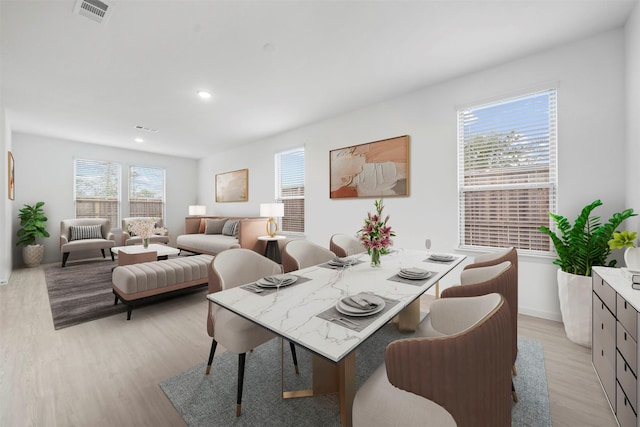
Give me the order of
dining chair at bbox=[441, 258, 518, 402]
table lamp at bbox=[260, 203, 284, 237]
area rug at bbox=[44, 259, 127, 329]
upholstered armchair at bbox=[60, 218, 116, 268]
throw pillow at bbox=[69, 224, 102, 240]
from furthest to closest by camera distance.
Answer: throw pillow at bbox=[69, 224, 102, 240] → upholstered armchair at bbox=[60, 218, 116, 268] → table lamp at bbox=[260, 203, 284, 237] → area rug at bbox=[44, 259, 127, 329] → dining chair at bbox=[441, 258, 518, 402]

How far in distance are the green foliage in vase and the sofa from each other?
14.4 feet

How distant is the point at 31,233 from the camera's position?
510 cm

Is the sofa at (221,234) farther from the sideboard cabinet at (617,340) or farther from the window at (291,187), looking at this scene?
the sideboard cabinet at (617,340)

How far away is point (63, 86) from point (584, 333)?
6.25 meters

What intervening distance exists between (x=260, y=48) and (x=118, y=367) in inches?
119

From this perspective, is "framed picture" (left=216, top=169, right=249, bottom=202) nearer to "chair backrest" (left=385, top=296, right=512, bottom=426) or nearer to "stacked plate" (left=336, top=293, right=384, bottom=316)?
"stacked plate" (left=336, top=293, right=384, bottom=316)

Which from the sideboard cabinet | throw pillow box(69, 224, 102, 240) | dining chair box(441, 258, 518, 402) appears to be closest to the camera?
the sideboard cabinet

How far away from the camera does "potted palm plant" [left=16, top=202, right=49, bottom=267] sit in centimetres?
505

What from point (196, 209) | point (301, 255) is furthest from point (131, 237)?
point (301, 255)

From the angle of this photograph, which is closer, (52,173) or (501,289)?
(501,289)

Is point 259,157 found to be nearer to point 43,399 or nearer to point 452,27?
point 452,27

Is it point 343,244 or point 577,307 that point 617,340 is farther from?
point 343,244

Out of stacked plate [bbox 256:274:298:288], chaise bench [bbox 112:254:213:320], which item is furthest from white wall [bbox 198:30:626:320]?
stacked plate [bbox 256:274:298:288]

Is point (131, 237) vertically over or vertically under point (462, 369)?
under
